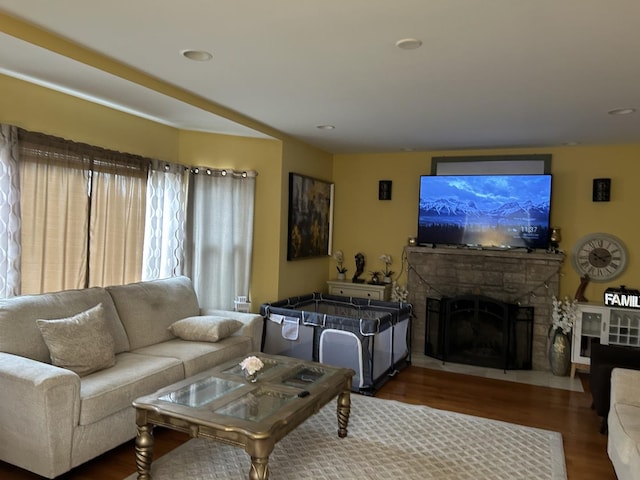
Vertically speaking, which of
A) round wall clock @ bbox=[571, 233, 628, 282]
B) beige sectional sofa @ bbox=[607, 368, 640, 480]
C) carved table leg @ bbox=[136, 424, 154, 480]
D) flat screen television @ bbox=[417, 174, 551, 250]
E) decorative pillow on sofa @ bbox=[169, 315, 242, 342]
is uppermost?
flat screen television @ bbox=[417, 174, 551, 250]

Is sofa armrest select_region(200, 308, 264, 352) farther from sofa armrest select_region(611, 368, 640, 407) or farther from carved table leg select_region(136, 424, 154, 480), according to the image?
sofa armrest select_region(611, 368, 640, 407)

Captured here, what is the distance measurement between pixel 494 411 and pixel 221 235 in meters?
3.03

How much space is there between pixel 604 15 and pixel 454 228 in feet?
11.1

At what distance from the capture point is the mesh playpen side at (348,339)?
4070 mm

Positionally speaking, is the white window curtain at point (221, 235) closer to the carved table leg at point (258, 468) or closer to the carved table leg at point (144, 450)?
the carved table leg at point (144, 450)

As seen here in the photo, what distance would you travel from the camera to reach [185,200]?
15.3ft

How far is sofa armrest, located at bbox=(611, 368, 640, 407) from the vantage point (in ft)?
9.26

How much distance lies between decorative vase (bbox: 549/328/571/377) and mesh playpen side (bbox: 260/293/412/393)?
1499 mm

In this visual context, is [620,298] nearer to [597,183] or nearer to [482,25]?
[597,183]

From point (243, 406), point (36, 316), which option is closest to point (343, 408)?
point (243, 406)

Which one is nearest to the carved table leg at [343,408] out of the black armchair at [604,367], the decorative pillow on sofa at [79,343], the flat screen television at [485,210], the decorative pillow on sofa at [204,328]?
the decorative pillow on sofa at [204,328]

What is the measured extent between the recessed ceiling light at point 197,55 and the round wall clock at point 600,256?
14.1 feet

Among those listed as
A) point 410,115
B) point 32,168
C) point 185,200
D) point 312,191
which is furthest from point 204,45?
point 312,191

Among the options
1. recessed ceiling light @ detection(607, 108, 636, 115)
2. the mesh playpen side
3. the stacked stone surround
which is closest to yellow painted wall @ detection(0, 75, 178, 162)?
the mesh playpen side
